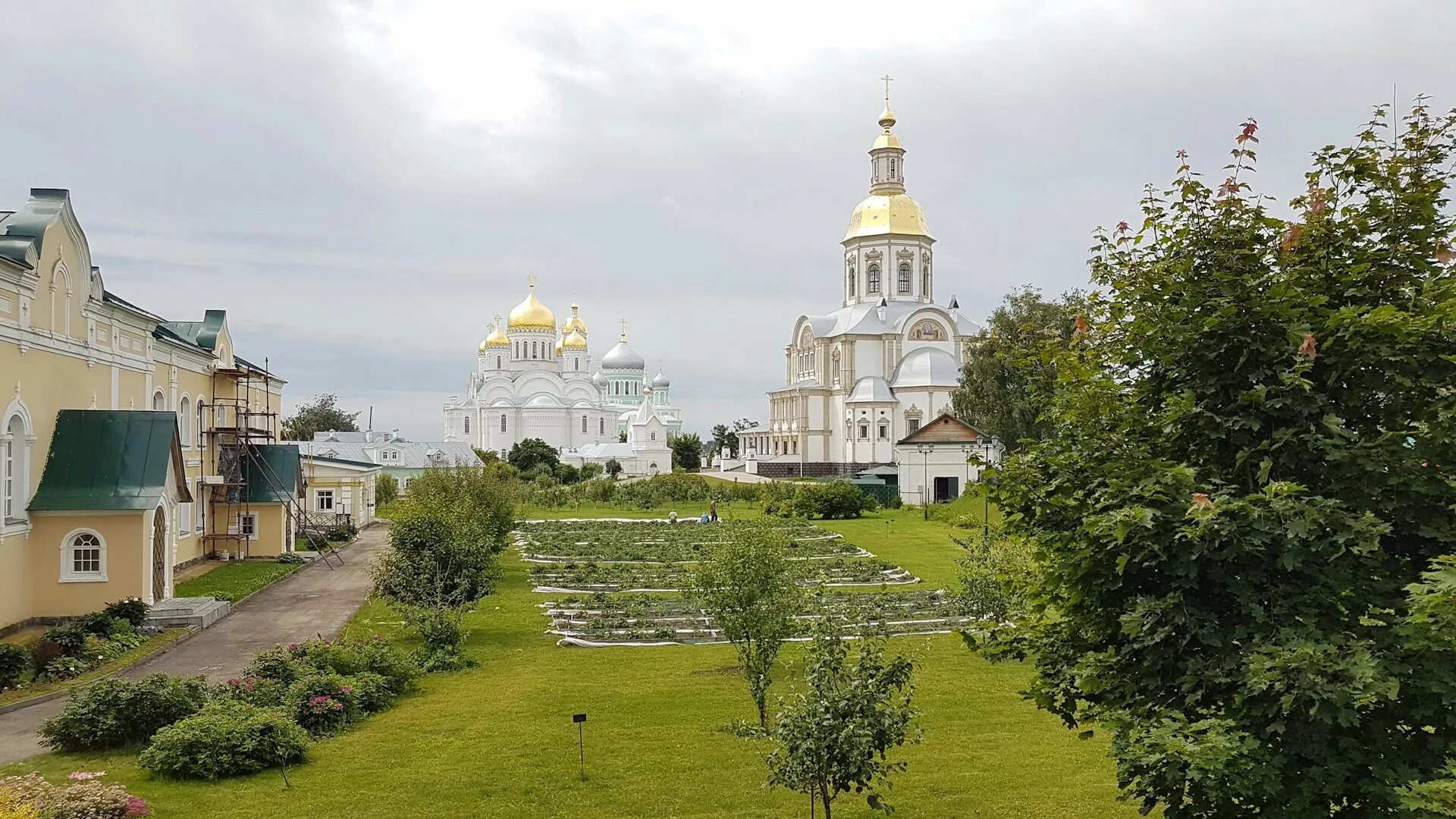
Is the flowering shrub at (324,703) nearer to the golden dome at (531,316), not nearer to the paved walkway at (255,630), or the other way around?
the paved walkway at (255,630)

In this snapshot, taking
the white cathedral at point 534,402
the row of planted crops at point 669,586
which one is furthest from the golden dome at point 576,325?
the row of planted crops at point 669,586

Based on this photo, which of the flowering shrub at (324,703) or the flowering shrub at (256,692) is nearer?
the flowering shrub at (324,703)

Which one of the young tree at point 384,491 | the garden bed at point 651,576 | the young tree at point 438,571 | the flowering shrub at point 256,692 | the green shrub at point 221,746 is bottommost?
the green shrub at point 221,746

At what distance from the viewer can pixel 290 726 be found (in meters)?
12.0

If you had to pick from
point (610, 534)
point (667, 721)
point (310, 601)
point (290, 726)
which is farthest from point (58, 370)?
point (610, 534)

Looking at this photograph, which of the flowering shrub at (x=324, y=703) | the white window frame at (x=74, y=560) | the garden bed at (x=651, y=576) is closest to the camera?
the flowering shrub at (x=324, y=703)

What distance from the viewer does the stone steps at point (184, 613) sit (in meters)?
19.8

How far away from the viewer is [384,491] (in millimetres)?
54844

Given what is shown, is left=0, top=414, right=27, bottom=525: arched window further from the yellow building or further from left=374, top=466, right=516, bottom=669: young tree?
left=374, top=466, right=516, bottom=669: young tree

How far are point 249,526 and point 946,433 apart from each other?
2897 cm

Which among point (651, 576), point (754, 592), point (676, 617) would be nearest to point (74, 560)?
point (676, 617)

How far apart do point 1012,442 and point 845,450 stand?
2685 centimetres

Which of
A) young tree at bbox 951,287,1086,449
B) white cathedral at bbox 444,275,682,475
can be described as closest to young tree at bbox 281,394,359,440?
white cathedral at bbox 444,275,682,475

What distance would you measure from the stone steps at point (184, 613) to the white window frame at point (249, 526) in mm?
10392
